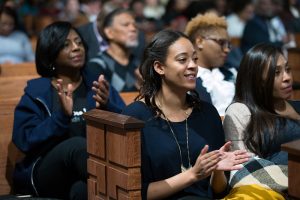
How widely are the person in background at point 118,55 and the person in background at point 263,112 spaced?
1737mm

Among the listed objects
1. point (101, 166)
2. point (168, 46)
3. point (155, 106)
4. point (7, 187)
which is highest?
point (168, 46)

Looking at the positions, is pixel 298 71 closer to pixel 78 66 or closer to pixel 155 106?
pixel 78 66

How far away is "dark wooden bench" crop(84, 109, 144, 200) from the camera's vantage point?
3.30 m

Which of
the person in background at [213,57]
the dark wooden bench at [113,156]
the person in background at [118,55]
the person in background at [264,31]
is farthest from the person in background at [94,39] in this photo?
the dark wooden bench at [113,156]

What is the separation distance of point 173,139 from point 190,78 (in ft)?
1.01

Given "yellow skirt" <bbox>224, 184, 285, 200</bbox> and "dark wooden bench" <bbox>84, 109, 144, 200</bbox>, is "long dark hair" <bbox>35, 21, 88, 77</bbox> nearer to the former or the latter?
Result: "dark wooden bench" <bbox>84, 109, 144, 200</bbox>

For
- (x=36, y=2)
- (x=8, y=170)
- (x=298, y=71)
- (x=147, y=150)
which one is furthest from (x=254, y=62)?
(x=36, y=2)

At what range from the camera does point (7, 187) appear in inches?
173

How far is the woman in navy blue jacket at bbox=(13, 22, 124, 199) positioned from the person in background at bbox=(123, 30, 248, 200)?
44cm

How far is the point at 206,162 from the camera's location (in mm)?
3295

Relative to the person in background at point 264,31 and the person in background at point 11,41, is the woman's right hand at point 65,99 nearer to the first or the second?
the person in background at point 11,41

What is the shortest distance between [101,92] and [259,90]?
2.81 feet

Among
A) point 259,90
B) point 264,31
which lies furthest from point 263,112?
point 264,31

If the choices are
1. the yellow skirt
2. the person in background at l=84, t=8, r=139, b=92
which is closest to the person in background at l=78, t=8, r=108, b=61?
the person in background at l=84, t=8, r=139, b=92
